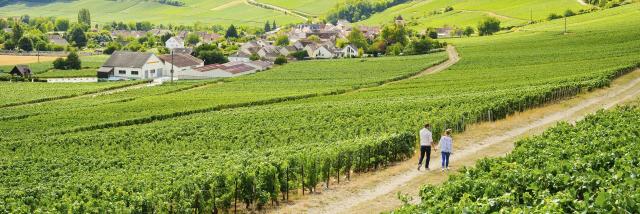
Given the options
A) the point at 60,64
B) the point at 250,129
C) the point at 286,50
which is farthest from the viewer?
the point at 286,50

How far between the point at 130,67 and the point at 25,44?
2737 inches

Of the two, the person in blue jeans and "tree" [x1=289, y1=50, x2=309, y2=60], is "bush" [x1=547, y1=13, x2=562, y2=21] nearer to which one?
"tree" [x1=289, y1=50, x2=309, y2=60]

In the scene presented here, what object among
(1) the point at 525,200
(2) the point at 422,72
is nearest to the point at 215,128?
(1) the point at 525,200

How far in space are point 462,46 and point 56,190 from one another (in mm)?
121198

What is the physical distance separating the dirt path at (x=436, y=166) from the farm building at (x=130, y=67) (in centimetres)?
8357

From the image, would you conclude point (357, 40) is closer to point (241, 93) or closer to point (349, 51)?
point (349, 51)

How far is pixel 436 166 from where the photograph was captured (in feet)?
95.7

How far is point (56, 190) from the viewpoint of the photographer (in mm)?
24047

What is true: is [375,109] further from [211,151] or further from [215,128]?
[211,151]

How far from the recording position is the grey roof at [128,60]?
119000 mm

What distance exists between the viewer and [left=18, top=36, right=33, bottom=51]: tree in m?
173

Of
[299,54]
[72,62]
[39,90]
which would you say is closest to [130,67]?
[72,62]

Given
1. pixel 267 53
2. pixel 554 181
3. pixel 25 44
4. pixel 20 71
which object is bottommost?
pixel 554 181

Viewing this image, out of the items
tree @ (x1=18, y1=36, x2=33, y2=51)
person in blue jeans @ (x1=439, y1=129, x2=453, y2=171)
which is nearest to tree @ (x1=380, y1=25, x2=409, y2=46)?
tree @ (x1=18, y1=36, x2=33, y2=51)
